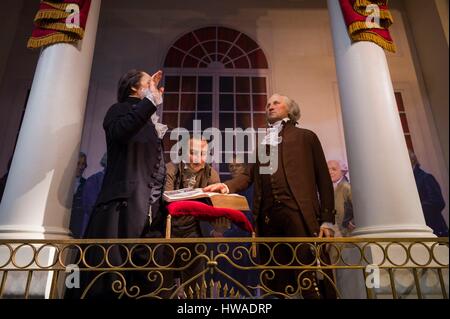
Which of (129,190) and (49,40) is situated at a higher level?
(49,40)

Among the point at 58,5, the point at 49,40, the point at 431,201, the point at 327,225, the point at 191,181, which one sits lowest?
the point at 327,225

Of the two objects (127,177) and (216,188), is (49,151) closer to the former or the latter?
(127,177)

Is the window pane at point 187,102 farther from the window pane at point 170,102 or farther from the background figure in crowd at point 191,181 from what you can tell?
the background figure in crowd at point 191,181

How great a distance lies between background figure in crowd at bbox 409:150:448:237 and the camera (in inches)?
179

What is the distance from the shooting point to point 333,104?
205 inches

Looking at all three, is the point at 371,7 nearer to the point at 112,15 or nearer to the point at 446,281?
the point at 446,281

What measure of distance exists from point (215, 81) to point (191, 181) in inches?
113

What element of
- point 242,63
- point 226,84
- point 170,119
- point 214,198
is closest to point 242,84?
point 226,84

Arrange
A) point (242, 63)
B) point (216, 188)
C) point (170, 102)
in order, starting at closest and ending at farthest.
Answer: point (216, 188)
point (170, 102)
point (242, 63)

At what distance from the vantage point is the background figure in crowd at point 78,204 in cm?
443

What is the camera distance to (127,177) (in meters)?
2.28

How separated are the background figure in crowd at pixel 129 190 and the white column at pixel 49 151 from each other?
495 millimetres

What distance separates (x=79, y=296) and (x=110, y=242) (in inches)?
16.5

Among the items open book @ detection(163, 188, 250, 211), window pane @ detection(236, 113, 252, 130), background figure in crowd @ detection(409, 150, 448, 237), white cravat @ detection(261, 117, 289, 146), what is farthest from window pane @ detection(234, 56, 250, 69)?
open book @ detection(163, 188, 250, 211)
